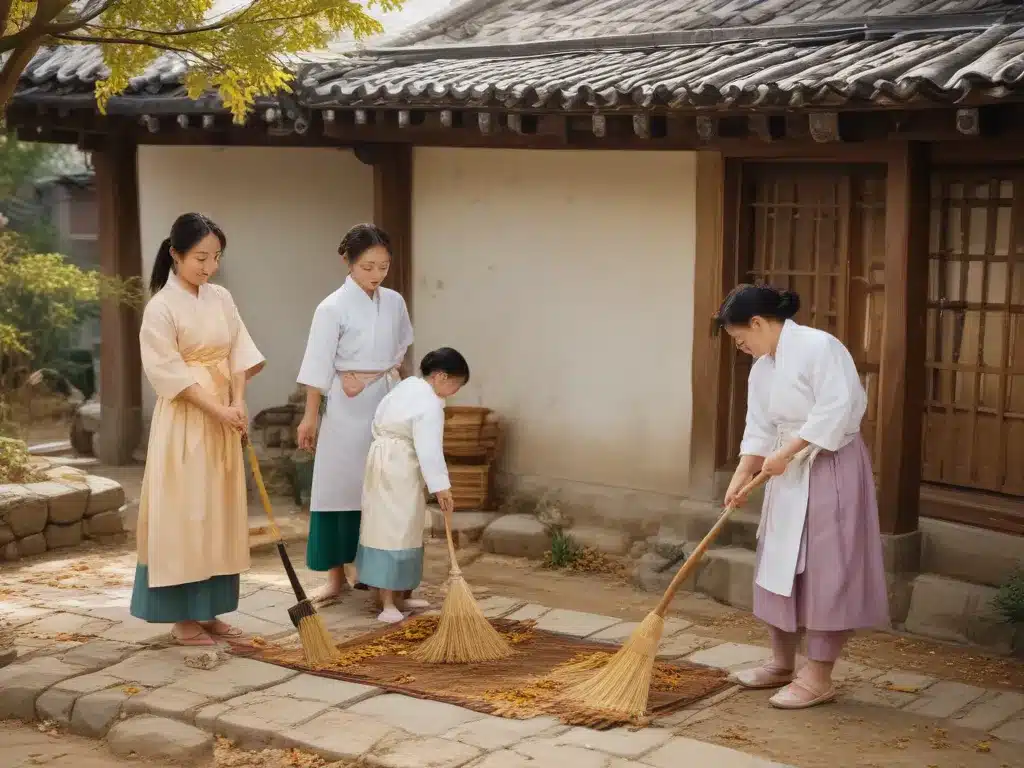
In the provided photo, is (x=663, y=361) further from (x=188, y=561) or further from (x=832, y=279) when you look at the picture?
(x=188, y=561)

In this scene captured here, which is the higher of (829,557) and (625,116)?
(625,116)

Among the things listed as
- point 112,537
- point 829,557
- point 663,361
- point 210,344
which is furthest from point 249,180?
point 829,557

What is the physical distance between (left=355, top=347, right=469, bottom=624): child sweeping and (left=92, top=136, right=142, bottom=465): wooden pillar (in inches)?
237

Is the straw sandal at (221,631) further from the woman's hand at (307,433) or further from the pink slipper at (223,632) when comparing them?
the woman's hand at (307,433)

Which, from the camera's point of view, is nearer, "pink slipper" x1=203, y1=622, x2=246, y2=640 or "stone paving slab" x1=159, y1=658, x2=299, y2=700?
"stone paving slab" x1=159, y1=658, x2=299, y2=700

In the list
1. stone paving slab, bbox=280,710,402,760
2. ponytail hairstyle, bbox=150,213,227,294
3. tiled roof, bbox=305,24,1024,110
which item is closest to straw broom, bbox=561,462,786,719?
stone paving slab, bbox=280,710,402,760

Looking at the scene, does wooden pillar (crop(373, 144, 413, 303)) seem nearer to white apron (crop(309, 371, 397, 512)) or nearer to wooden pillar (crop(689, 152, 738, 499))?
wooden pillar (crop(689, 152, 738, 499))

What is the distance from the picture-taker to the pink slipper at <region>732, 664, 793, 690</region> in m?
6.67

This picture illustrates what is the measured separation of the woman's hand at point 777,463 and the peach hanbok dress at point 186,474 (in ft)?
9.41

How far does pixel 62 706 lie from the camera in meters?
6.61

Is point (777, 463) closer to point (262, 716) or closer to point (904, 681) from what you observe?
point (904, 681)

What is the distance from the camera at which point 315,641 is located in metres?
6.98

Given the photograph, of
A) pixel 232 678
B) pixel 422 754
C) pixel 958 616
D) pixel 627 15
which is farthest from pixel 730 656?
pixel 627 15

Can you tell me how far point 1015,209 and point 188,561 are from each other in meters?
5.18
